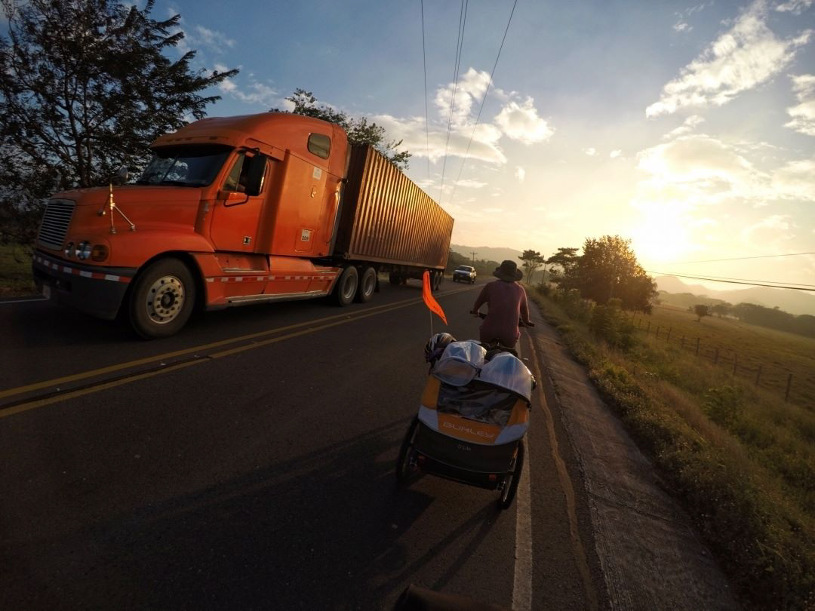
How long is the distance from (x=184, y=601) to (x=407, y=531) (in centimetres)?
131

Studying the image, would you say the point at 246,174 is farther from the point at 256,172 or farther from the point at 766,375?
the point at 766,375

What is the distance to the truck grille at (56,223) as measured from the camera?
5133mm

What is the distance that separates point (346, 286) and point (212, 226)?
4989mm

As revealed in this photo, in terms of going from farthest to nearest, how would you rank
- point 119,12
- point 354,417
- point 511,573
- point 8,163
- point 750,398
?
point 750,398
point 119,12
point 8,163
point 354,417
point 511,573

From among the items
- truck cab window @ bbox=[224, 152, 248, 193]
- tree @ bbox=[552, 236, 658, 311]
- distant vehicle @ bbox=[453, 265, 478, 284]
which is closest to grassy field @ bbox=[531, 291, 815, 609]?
truck cab window @ bbox=[224, 152, 248, 193]

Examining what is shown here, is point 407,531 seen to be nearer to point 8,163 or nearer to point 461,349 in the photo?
point 461,349

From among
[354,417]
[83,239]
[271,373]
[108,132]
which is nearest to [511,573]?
[354,417]

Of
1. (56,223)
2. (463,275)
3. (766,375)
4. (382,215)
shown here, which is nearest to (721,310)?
(766,375)

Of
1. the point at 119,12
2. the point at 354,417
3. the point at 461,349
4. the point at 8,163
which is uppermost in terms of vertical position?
the point at 119,12

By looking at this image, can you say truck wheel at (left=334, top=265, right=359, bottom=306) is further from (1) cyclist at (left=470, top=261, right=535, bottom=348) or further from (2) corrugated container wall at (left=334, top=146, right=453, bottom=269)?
(1) cyclist at (left=470, top=261, right=535, bottom=348)

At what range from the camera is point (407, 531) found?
8.66ft

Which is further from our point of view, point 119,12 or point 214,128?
point 119,12

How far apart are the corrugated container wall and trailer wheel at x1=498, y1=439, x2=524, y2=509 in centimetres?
778

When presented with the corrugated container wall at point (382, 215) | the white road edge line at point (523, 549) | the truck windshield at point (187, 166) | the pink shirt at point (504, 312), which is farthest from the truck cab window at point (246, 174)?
the white road edge line at point (523, 549)
